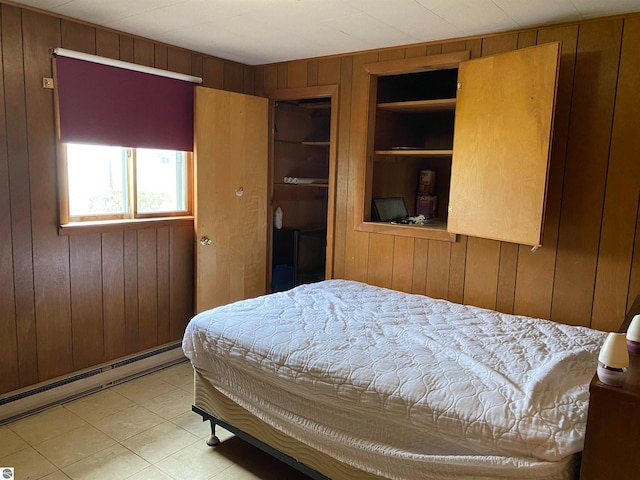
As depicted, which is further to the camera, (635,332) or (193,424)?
(193,424)

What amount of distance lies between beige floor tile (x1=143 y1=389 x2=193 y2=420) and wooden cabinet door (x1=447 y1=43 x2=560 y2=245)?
1909 mm

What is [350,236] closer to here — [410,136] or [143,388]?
[410,136]

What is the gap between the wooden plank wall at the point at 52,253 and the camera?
2.50 m

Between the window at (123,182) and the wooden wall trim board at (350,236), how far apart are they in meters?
0.14

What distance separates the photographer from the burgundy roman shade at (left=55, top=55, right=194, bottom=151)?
266 cm

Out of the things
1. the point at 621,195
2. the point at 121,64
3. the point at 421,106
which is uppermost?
the point at 121,64

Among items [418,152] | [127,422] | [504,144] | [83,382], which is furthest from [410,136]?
[83,382]

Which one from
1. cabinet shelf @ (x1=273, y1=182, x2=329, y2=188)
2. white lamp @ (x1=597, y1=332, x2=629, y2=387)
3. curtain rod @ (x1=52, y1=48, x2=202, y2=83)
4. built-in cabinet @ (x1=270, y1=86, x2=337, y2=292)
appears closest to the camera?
white lamp @ (x1=597, y1=332, x2=629, y2=387)

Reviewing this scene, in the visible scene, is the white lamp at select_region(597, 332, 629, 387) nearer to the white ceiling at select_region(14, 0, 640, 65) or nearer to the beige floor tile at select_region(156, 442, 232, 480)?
the white ceiling at select_region(14, 0, 640, 65)

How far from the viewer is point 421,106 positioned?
304 centimetres

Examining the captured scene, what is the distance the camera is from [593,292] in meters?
2.46

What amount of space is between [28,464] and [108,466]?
38 cm

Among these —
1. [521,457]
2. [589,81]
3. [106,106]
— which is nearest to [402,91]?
[589,81]

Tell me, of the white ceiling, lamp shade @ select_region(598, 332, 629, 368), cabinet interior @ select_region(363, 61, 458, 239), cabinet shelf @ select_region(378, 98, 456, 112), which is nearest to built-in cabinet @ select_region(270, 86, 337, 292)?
cabinet interior @ select_region(363, 61, 458, 239)
